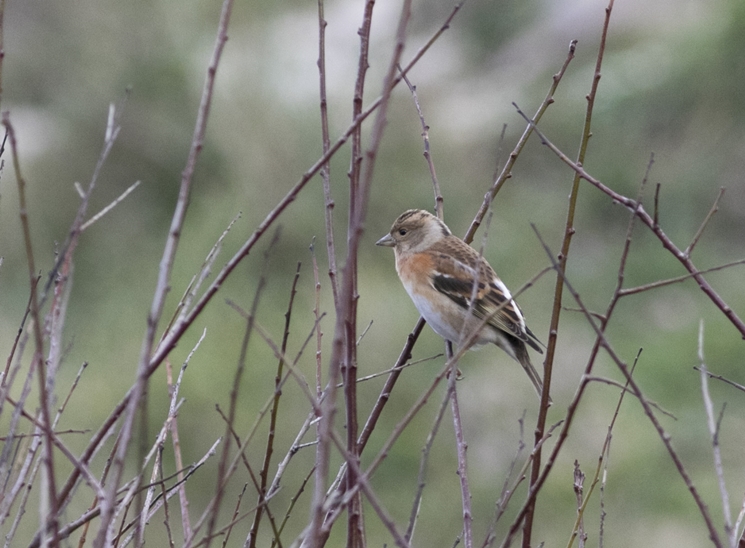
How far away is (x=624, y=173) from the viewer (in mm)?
10672

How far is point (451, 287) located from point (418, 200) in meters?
6.67

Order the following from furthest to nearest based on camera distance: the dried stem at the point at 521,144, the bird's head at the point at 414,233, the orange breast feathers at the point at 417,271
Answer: the bird's head at the point at 414,233 → the orange breast feathers at the point at 417,271 → the dried stem at the point at 521,144

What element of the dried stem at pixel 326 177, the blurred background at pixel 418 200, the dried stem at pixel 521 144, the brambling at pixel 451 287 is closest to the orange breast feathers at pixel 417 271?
the brambling at pixel 451 287

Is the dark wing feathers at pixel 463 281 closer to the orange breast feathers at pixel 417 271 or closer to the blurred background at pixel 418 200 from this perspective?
the orange breast feathers at pixel 417 271

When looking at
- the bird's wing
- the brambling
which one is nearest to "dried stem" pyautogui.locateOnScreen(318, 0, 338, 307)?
the brambling

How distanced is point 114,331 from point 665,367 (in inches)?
243

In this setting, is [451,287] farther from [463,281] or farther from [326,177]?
[326,177]

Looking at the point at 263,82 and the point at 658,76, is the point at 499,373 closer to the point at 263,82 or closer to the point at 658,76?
the point at 658,76

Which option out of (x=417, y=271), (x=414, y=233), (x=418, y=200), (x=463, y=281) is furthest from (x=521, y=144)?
(x=418, y=200)

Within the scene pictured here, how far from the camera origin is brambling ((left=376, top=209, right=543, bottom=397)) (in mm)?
4090

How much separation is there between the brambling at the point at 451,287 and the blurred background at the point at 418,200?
6.47 ft

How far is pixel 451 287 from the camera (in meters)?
4.32

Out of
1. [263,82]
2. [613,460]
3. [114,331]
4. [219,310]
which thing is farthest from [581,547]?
[263,82]

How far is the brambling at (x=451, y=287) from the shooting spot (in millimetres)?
4090
